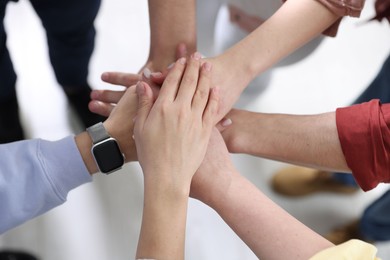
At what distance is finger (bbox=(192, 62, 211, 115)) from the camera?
2.70ft

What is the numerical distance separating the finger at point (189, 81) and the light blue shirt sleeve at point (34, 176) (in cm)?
21

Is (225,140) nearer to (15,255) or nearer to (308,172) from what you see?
(308,172)

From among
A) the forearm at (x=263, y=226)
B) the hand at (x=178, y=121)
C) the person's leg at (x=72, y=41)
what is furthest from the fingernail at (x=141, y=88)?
the person's leg at (x=72, y=41)

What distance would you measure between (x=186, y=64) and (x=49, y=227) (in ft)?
2.07

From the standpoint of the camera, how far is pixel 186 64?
0.88m

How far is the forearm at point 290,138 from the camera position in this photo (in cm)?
88

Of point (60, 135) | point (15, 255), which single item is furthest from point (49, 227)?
point (60, 135)

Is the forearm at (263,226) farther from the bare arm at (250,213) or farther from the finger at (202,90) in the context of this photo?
the finger at (202,90)

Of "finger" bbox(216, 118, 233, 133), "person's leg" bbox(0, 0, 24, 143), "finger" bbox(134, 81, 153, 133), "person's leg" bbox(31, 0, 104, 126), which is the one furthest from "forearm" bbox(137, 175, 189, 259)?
"person's leg" bbox(0, 0, 24, 143)

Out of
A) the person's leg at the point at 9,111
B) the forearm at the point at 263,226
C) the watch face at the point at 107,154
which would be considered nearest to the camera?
the forearm at the point at 263,226

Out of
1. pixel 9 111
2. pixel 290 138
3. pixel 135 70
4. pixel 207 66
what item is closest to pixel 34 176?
pixel 207 66

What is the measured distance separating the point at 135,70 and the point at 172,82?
0.69 meters

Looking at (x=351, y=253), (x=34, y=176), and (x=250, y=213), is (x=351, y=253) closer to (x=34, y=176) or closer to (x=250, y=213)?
(x=250, y=213)

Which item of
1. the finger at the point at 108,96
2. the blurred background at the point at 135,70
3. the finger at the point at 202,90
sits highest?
the finger at the point at 202,90
